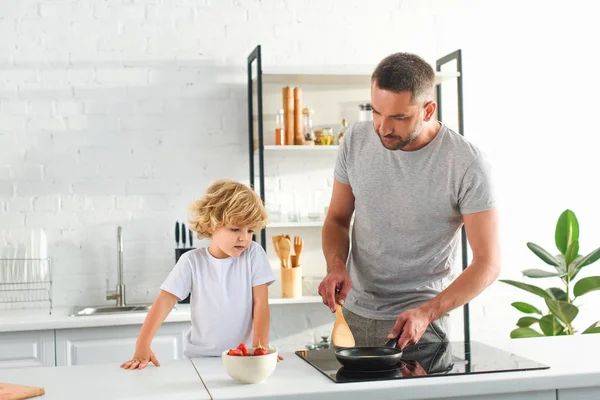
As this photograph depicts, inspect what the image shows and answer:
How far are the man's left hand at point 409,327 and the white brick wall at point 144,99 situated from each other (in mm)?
2081

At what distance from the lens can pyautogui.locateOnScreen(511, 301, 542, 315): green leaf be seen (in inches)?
157

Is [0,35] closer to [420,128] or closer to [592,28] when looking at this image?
[420,128]

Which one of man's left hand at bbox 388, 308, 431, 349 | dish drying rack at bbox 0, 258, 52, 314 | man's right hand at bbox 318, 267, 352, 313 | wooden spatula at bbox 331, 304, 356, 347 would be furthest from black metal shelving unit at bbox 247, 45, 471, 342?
man's left hand at bbox 388, 308, 431, 349

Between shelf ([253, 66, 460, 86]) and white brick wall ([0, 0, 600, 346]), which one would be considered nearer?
shelf ([253, 66, 460, 86])

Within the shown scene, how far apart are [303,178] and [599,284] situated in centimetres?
158

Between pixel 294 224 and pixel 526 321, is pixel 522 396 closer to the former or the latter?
pixel 294 224

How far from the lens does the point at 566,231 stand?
12.7ft

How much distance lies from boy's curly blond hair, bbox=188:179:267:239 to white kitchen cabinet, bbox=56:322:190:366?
3.00ft

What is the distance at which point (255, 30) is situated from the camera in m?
4.00

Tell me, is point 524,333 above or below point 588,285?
below

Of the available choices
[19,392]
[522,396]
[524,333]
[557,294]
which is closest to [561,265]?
[557,294]

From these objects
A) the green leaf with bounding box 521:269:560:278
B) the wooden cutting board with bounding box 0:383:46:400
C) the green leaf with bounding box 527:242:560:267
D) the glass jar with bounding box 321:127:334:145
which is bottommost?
the wooden cutting board with bounding box 0:383:46:400

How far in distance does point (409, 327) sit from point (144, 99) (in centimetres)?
235

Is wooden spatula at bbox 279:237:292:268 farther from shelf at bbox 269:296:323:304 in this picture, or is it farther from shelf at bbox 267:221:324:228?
shelf at bbox 269:296:323:304
